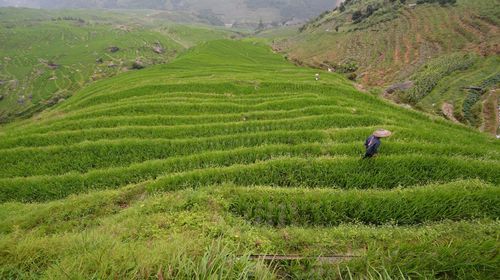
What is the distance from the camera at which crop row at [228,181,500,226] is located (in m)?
7.17

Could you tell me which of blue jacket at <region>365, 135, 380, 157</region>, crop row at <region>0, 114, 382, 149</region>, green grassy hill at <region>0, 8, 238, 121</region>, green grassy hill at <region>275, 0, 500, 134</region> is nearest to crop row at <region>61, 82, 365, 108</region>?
green grassy hill at <region>275, 0, 500, 134</region>

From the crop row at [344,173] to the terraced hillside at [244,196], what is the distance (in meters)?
0.05

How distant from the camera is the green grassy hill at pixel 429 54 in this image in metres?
22.7

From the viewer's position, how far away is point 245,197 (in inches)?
302

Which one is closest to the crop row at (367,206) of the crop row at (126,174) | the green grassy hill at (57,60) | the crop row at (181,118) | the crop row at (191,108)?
the crop row at (126,174)

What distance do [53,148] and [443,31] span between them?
53.0m

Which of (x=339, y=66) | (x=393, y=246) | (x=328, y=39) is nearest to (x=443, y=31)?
(x=339, y=66)

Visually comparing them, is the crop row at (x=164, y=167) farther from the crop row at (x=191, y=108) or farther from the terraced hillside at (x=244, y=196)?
the crop row at (x=191, y=108)

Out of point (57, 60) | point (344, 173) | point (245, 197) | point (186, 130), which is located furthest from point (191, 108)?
point (57, 60)

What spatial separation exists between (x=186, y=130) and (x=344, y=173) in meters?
9.34

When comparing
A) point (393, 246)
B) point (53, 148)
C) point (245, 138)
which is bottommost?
point (53, 148)

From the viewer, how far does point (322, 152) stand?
11781 mm

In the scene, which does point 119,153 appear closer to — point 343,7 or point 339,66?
point 339,66

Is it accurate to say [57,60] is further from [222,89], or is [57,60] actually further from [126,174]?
[126,174]
